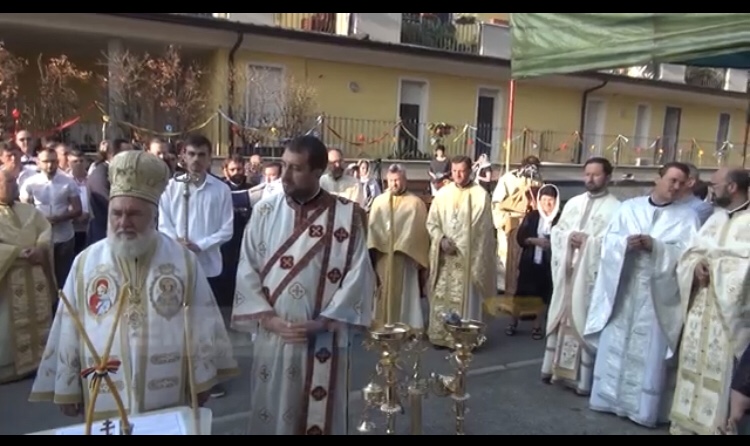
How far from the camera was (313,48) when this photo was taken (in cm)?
1497

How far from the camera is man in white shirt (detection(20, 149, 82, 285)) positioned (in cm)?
617

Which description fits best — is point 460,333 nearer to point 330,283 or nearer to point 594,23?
point 330,283

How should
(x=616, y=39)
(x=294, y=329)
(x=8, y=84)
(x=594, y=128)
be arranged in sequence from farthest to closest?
1. (x=594, y=128)
2. (x=8, y=84)
3. (x=616, y=39)
4. (x=294, y=329)

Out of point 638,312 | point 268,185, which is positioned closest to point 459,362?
point 638,312

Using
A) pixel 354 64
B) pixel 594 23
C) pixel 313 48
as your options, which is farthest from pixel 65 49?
pixel 594 23

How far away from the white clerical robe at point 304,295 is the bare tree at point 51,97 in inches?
422

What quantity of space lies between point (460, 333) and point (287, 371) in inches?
33.0

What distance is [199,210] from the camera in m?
5.40

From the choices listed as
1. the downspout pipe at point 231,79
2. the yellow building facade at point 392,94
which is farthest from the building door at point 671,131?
the downspout pipe at point 231,79

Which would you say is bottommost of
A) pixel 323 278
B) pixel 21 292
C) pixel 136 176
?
pixel 21 292

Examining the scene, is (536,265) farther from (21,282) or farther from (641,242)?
(21,282)

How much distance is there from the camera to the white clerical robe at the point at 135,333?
266 centimetres

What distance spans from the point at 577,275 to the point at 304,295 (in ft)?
10.6

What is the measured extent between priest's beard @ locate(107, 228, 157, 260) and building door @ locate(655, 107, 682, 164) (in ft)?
78.7
